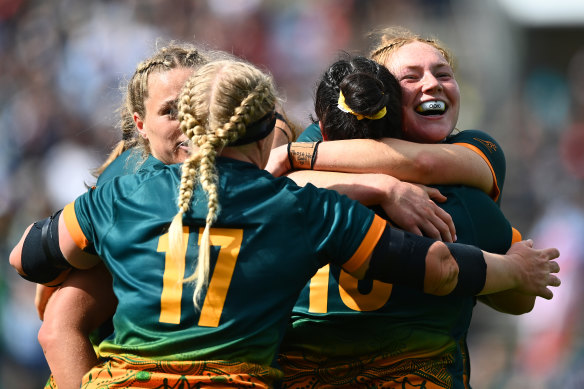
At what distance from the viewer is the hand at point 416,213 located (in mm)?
2320

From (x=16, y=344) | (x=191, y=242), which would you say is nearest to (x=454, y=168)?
(x=191, y=242)

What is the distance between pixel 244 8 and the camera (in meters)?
9.41

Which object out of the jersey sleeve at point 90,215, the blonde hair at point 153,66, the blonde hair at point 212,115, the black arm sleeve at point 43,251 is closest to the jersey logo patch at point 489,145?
the blonde hair at point 212,115

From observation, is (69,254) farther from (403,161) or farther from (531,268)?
A: (531,268)

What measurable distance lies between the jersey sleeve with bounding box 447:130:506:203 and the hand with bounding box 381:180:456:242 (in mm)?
342

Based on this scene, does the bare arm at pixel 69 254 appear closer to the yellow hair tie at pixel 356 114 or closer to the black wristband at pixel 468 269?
the yellow hair tie at pixel 356 114

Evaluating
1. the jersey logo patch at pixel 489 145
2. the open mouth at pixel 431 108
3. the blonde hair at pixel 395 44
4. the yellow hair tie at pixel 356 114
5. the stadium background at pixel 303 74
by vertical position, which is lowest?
the stadium background at pixel 303 74

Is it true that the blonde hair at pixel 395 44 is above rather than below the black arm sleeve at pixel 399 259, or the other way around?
above

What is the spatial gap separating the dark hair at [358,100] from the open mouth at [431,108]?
0.67ft

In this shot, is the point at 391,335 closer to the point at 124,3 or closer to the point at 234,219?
the point at 234,219

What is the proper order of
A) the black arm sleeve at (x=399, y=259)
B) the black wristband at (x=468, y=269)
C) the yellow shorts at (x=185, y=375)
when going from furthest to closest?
the black wristband at (x=468, y=269)
the black arm sleeve at (x=399, y=259)
the yellow shorts at (x=185, y=375)

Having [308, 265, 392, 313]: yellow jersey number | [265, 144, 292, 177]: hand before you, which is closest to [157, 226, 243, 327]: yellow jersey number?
[308, 265, 392, 313]: yellow jersey number

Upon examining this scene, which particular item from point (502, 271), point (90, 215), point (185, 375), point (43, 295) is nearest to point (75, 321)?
point (43, 295)

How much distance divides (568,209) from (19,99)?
5.99 meters
